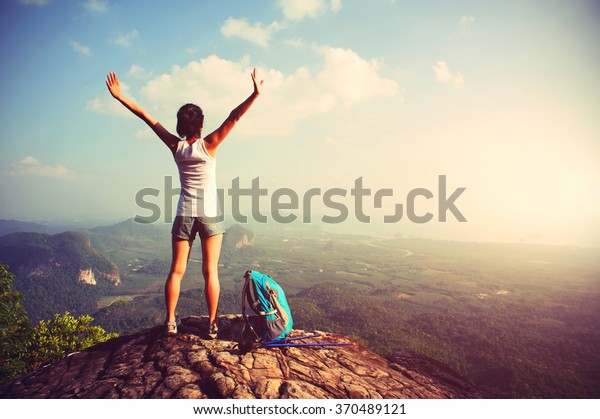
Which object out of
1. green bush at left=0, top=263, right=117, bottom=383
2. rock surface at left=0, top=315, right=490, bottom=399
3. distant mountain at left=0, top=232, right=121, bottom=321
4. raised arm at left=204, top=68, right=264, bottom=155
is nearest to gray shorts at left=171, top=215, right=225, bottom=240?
raised arm at left=204, top=68, right=264, bottom=155

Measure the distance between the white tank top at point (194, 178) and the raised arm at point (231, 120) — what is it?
0.46 feet

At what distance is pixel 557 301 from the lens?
141125mm

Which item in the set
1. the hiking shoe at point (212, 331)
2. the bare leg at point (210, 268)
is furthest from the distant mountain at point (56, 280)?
the bare leg at point (210, 268)

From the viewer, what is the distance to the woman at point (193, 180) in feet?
13.6

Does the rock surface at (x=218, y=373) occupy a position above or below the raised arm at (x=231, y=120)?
below

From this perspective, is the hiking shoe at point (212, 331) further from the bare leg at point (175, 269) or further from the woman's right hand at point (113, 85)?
the woman's right hand at point (113, 85)

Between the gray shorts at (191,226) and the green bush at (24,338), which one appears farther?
the green bush at (24,338)

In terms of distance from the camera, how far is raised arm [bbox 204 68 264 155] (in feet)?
13.1

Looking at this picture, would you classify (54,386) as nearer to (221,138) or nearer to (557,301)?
(221,138)

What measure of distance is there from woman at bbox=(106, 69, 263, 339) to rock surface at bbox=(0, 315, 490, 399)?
2.45ft

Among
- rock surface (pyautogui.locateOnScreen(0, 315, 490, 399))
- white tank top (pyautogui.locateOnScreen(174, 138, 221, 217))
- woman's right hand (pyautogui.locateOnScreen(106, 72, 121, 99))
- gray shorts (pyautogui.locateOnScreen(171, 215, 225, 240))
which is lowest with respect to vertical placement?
rock surface (pyautogui.locateOnScreen(0, 315, 490, 399))

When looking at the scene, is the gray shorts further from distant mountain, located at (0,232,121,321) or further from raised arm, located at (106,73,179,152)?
distant mountain, located at (0,232,121,321)

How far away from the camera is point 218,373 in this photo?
12.5ft

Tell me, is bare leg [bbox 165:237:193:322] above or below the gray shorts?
below
